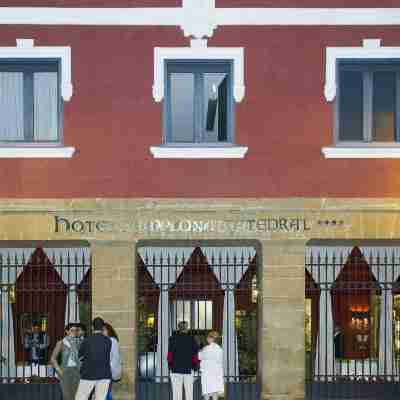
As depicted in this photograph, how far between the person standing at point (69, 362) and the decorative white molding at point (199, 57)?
4.17 metres

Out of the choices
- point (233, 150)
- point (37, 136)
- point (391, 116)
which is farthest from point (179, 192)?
point (391, 116)

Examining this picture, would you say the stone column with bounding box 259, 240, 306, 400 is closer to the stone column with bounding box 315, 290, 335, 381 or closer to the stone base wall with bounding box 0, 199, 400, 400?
the stone base wall with bounding box 0, 199, 400, 400

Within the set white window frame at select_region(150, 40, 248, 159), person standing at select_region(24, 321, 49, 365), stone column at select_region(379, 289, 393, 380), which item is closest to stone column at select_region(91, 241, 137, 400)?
white window frame at select_region(150, 40, 248, 159)

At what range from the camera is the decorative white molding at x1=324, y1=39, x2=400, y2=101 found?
1612 centimetres

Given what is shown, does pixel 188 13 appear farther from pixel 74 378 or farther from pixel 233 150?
pixel 74 378

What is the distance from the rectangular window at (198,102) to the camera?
16344 millimetres

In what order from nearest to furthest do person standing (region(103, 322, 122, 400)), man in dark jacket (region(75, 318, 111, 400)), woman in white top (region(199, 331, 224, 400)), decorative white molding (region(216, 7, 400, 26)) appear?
man in dark jacket (region(75, 318, 111, 400)) → person standing (region(103, 322, 122, 400)) → woman in white top (region(199, 331, 224, 400)) → decorative white molding (region(216, 7, 400, 26))

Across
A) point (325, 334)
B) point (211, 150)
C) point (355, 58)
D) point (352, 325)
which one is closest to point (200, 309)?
point (325, 334)

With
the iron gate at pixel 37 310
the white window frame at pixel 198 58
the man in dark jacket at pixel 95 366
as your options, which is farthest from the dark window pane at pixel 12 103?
the man in dark jacket at pixel 95 366

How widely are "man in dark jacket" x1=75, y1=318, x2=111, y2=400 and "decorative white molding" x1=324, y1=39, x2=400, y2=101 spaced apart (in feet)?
18.0

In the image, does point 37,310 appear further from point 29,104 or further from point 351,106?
point 351,106

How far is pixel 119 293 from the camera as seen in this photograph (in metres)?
15.9

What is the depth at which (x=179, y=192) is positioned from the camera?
16125mm

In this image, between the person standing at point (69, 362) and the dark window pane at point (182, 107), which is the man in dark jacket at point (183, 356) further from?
the dark window pane at point (182, 107)
